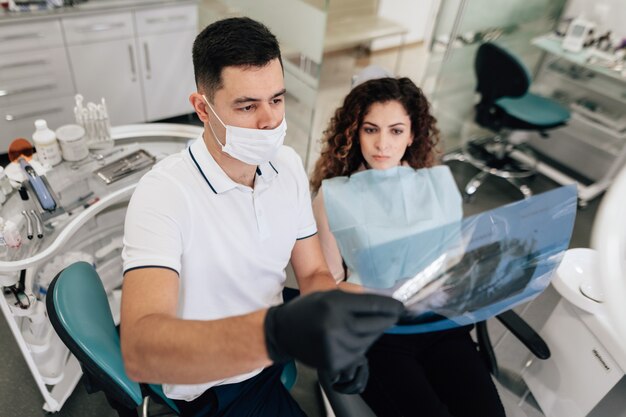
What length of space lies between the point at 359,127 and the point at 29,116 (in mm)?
2265

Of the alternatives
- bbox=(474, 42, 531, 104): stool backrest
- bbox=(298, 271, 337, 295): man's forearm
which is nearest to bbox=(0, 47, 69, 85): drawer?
bbox=(298, 271, 337, 295): man's forearm

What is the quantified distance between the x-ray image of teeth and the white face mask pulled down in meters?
0.47

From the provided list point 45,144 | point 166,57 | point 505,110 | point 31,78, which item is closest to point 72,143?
point 45,144

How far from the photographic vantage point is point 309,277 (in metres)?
1.30

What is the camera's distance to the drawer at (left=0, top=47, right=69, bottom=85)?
8.26 ft

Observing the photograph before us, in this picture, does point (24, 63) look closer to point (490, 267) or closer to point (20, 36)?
point (20, 36)

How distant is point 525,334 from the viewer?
134 centimetres

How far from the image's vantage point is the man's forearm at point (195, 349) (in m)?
0.66

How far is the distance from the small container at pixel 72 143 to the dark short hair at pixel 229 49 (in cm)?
79

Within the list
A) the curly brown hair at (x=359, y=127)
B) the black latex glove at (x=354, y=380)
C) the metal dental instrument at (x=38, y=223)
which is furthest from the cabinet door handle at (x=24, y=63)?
the black latex glove at (x=354, y=380)

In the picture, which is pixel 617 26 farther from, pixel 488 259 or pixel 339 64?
pixel 488 259

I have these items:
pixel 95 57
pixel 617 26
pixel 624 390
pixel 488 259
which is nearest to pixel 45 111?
pixel 95 57

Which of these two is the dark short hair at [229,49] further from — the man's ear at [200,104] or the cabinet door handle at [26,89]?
the cabinet door handle at [26,89]

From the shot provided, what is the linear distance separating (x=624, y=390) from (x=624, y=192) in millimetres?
1188
